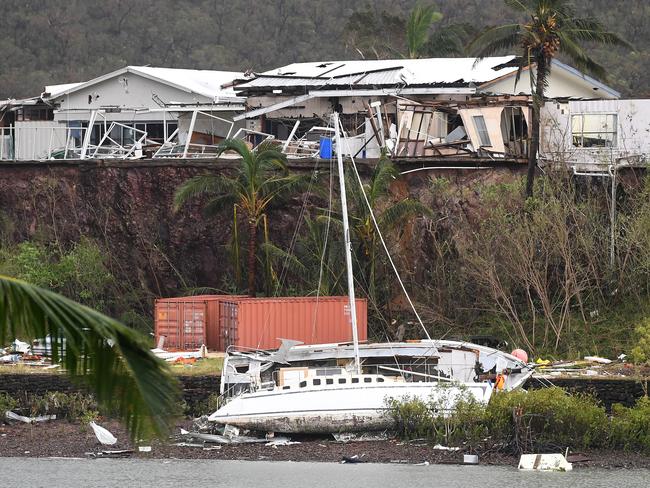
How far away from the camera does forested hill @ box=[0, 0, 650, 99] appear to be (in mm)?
82438

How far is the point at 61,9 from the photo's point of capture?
89.8 meters

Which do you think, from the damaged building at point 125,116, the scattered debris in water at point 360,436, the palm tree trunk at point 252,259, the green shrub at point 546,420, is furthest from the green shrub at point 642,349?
the damaged building at point 125,116

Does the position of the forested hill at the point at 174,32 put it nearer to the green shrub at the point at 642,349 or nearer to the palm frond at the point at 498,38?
the palm frond at the point at 498,38

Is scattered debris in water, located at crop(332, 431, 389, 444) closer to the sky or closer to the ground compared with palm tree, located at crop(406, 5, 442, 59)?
closer to the ground

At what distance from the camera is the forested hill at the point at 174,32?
3246 inches

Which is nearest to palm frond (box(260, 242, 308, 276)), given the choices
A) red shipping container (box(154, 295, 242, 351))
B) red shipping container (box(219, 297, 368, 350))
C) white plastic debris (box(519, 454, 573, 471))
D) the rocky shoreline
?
red shipping container (box(219, 297, 368, 350))

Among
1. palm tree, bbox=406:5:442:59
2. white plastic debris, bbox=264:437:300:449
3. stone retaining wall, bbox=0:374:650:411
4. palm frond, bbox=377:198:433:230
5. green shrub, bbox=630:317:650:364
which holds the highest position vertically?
palm tree, bbox=406:5:442:59

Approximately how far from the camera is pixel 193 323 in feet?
122

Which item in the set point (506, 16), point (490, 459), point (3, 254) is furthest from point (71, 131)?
point (506, 16)

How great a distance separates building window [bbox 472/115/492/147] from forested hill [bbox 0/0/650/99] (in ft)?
122

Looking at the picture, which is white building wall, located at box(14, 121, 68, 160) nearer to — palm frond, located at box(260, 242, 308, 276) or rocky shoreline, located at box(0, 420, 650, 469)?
palm frond, located at box(260, 242, 308, 276)

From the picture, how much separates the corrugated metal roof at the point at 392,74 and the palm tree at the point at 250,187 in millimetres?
6476

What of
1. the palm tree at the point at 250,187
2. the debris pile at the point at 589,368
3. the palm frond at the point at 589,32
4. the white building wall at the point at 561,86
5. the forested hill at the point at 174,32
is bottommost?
the debris pile at the point at 589,368

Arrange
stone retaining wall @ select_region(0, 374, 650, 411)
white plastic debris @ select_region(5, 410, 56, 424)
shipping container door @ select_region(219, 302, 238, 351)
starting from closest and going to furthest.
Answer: stone retaining wall @ select_region(0, 374, 650, 411)
white plastic debris @ select_region(5, 410, 56, 424)
shipping container door @ select_region(219, 302, 238, 351)
